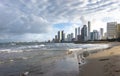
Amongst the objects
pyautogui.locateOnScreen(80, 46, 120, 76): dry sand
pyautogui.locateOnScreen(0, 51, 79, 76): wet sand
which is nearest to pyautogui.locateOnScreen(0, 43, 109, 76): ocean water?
pyautogui.locateOnScreen(0, 51, 79, 76): wet sand

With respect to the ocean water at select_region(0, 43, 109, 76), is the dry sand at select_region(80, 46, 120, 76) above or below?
above

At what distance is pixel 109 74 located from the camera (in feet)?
38.9

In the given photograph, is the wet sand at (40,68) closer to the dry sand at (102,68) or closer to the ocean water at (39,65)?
the ocean water at (39,65)

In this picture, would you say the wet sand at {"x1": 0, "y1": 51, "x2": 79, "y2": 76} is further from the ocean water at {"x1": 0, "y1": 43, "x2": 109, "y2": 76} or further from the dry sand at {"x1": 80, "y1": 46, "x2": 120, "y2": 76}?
the dry sand at {"x1": 80, "y1": 46, "x2": 120, "y2": 76}

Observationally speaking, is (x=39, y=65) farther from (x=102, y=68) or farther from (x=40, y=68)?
(x=102, y=68)

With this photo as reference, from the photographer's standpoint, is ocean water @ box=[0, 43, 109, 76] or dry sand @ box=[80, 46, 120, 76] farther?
ocean water @ box=[0, 43, 109, 76]

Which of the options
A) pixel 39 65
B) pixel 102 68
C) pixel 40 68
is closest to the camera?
pixel 102 68

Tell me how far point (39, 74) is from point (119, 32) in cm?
14569

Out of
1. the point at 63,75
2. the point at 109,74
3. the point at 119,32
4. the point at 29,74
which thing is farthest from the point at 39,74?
the point at 119,32

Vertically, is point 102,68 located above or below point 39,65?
above

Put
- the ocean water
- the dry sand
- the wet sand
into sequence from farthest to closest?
the ocean water < the wet sand < the dry sand

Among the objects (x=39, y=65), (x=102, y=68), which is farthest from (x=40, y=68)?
(x=102, y=68)

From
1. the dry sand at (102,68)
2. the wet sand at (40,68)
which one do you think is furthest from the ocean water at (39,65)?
the dry sand at (102,68)

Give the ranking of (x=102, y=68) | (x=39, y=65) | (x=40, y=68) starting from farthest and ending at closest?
(x=39, y=65)
(x=40, y=68)
(x=102, y=68)
